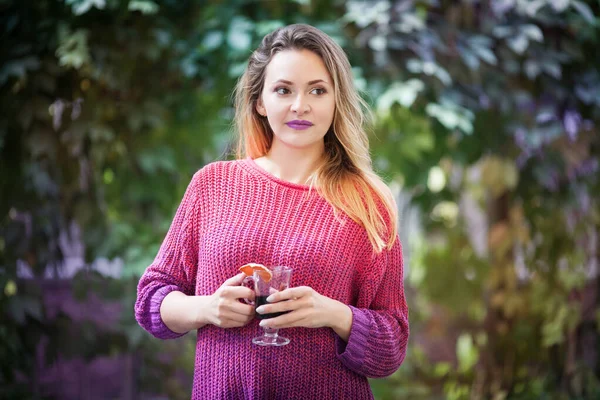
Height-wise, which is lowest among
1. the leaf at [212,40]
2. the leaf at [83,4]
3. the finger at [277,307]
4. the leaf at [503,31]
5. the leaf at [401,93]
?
the leaf at [401,93]

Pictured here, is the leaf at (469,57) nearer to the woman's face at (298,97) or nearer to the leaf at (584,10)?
the leaf at (584,10)

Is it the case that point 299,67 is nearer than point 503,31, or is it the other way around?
point 299,67

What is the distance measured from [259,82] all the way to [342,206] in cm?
27

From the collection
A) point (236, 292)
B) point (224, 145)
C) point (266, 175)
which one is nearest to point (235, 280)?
point (236, 292)

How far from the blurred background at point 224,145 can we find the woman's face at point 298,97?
1213mm

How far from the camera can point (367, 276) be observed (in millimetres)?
1415

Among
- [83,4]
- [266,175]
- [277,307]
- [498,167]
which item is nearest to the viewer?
[277,307]

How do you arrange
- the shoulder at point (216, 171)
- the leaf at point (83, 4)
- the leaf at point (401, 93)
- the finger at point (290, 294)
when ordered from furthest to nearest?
the leaf at point (401, 93) → the leaf at point (83, 4) → the shoulder at point (216, 171) → the finger at point (290, 294)

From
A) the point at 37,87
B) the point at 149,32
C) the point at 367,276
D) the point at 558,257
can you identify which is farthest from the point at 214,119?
the point at 367,276

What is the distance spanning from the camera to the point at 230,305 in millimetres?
1283

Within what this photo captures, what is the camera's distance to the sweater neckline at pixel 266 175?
145cm

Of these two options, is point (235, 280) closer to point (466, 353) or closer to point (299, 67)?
point (299, 67)

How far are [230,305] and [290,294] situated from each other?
0.33ft

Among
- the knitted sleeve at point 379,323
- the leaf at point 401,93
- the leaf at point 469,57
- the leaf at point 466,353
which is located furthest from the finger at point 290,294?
the leaf at point 466,353
